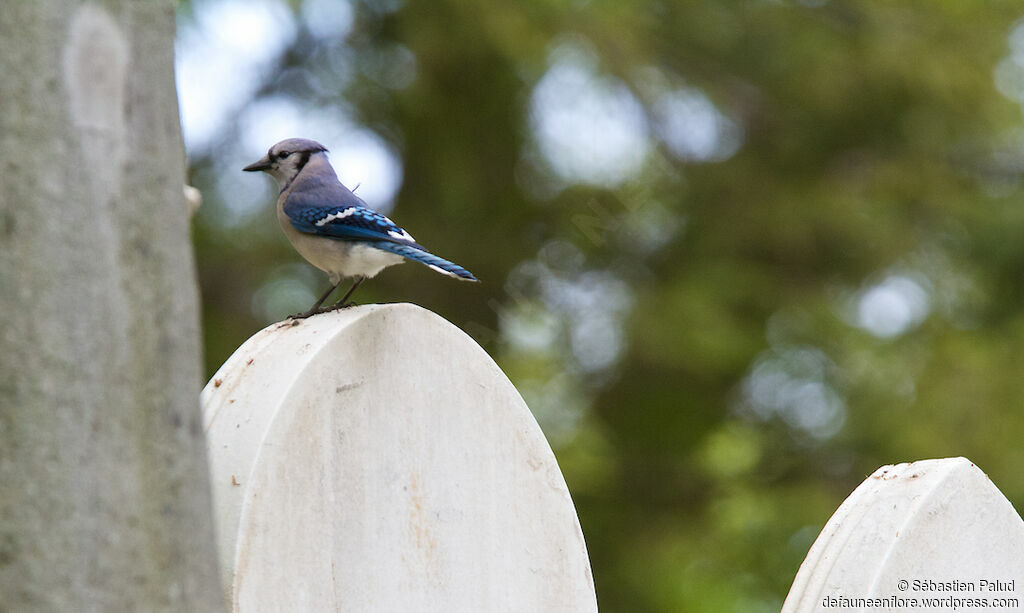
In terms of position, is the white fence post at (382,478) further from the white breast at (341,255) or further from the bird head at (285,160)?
the bird head at (285,160)

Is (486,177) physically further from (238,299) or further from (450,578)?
(450,578)

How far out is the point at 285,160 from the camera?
2553mm

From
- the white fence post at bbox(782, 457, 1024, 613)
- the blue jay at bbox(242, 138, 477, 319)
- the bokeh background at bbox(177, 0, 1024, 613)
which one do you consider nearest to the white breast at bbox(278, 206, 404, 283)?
the blue jay at bbox(242, 138, 477, 319)

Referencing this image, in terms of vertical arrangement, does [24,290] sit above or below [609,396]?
above

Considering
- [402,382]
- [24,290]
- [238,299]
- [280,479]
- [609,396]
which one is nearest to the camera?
[24,290]

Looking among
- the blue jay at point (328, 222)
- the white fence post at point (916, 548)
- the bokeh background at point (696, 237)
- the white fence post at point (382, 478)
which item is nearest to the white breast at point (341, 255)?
the blue jay at point (328, 222)

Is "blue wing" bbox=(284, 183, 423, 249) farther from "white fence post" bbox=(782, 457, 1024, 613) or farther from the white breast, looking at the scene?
"white fence post" bbox=(782, 457, 1024, 613)

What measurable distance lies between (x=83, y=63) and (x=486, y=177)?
5052 millimetres

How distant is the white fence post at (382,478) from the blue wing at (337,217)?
62cm

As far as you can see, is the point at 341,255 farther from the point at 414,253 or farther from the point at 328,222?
Result: the point at 414,253

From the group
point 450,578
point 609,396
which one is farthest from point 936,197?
point 450,578

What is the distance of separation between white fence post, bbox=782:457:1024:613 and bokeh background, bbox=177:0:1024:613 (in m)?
3.40

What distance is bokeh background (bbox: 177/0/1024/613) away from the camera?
556cm

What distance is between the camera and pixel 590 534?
6.05 metres
